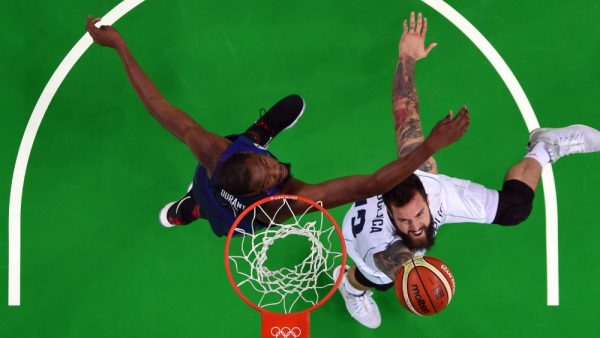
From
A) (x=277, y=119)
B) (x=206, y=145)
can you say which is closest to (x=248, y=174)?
(x=206, y=145)

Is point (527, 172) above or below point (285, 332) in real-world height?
above

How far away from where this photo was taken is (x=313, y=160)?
20.5 feet

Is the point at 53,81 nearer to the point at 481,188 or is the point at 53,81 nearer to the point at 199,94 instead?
the point at 199,94

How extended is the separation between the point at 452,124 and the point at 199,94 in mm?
3028

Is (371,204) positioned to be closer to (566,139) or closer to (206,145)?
(206,145)

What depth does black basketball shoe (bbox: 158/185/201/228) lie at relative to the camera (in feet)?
18.7

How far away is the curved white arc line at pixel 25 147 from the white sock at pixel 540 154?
4004mm

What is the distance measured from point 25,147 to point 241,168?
3068mm

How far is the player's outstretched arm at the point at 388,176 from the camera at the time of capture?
159 inches

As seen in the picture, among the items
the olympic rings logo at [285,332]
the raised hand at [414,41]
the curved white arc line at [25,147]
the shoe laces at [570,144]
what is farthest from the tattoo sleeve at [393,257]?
the curved white arc line at [25,147]

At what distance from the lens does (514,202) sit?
5414 mm

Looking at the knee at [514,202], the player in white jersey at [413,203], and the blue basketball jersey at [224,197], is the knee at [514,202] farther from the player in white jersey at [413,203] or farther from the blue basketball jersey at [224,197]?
the blue basketball jersey at [224,197]

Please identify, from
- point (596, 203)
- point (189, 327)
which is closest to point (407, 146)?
point (596, 203)

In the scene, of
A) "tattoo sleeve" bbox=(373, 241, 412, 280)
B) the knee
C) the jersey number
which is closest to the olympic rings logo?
"tattoo sleeve" bbox=(373, 241, 412, 280)
